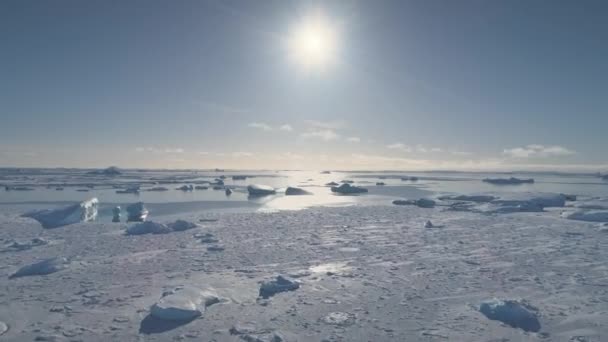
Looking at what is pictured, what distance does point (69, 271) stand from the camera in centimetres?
845

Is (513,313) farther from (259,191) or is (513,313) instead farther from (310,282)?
(259,191)

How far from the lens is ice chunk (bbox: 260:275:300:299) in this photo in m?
7.11

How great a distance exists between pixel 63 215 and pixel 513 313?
51.8 feet

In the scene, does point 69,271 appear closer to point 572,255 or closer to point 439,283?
point 439,283

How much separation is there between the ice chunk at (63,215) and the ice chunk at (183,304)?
34.8 feet

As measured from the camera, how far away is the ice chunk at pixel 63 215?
1452 cm

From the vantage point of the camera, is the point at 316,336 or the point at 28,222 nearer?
the point at 316,336

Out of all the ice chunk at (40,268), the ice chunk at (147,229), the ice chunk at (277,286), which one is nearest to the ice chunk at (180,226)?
the ice chunk at (147,229)

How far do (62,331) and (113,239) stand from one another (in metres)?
7.27

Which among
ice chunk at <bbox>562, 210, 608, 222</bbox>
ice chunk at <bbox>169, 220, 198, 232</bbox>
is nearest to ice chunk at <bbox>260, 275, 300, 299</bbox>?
ice chunk at <bbox>169, 220, 198, 232</bbox>

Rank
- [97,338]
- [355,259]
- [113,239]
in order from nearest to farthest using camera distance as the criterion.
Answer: [97,338]
[355,259]
[113,239]

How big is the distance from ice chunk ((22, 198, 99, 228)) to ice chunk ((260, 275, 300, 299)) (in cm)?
1144

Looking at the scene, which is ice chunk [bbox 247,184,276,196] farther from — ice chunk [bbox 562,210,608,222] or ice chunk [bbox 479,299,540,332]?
ice chunk [bbox 479,299,540,332]

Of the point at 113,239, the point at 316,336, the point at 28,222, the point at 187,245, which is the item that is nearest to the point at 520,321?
the point at 316,336
